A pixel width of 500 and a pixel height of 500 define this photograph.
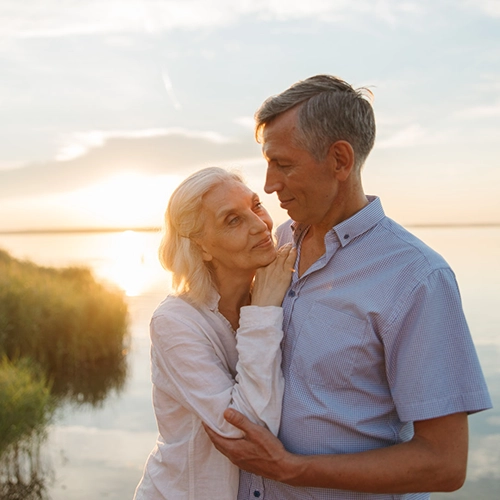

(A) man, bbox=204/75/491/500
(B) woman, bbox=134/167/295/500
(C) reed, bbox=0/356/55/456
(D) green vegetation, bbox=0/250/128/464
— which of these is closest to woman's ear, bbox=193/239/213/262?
(B) woman, bbox=134/167/295/500

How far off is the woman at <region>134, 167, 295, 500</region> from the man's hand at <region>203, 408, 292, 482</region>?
0.12ft

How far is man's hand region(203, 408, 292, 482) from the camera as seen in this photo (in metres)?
2.10

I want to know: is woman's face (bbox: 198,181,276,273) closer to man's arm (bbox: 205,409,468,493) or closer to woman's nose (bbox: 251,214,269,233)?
woman's nose (bbox: 251,214,269,233)

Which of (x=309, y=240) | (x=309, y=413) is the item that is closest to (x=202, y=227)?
(x=309, y=240)

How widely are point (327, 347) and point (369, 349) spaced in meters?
0.14

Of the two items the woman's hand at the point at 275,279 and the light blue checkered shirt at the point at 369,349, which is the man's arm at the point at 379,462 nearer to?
the light blue checkered shirt at the point at 369,349

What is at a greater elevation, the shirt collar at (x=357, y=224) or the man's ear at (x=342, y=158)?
the man's ear at (x=342, y=158)

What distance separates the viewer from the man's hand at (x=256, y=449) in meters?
2.10

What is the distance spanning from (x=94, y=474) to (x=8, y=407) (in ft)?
14.9

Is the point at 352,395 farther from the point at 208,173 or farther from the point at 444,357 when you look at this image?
the point at 208,173

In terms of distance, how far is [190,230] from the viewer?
259 cm

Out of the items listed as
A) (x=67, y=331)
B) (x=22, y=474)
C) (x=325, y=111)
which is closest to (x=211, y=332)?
(x=325, y=111)

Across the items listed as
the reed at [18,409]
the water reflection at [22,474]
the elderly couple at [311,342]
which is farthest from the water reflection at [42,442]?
the elderly couple at [311,342]

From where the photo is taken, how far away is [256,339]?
2242 mm
